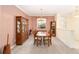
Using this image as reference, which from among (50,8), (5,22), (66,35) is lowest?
(66,35)

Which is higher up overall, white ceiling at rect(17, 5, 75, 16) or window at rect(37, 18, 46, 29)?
white ceiling at rect(17, 5, 75, 16)

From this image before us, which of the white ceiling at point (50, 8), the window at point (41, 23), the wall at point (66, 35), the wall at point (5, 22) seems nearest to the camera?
the wall at point (5, 22)

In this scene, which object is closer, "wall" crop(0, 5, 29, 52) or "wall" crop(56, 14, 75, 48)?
"wall" crop(0, 5, 29, 52)

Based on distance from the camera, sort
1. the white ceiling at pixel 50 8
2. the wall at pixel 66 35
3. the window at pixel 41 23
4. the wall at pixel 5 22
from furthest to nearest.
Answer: the window at pixel 41 23, the white ceiling at pixel 50 8, the wall at pixel 66 35, the wall at pixel 5 22

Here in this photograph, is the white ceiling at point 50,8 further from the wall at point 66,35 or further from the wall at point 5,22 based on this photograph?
the wall at point 5,22

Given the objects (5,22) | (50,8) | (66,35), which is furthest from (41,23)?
(5,22)

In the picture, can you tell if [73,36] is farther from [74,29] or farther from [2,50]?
[2,50]

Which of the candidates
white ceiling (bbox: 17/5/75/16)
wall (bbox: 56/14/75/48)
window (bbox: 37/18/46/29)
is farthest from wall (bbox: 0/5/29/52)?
window (bbox: 37/18/46/29)

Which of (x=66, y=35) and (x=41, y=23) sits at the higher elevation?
(x=41, y=23)

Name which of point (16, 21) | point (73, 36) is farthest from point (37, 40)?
point (73, 36)

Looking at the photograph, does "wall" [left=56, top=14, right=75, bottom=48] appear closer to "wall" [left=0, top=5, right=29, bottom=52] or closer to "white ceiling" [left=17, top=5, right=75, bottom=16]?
"white ceiling" [left=17, top=5, right=75, bottom=16]

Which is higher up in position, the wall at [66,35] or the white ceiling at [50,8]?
the white ceiling at [50,8]

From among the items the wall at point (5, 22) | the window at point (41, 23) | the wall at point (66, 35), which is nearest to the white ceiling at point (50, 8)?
the wall at point (66, 35)

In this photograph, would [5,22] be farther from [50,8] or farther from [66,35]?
[50,8]
